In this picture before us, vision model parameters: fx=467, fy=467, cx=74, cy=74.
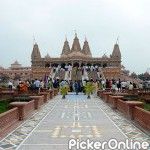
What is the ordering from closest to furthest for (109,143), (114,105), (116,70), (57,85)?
(109,143)
(114,105)
(57,85)
(116,70)

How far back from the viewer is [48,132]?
553 inches

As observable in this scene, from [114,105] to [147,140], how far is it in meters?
11.9

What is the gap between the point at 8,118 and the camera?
14.8 metres

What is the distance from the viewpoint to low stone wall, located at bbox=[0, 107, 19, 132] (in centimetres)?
1362

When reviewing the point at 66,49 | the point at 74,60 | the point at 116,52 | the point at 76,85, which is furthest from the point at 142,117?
the point at 66,49

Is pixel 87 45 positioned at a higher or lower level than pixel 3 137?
higher

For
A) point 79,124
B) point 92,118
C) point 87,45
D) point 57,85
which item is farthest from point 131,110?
point 87,45

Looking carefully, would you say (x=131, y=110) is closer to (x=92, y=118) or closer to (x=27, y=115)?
(x=92, y=118)

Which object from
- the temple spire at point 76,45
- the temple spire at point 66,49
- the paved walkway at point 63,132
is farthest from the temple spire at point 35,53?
the paved walkway at point 63,132

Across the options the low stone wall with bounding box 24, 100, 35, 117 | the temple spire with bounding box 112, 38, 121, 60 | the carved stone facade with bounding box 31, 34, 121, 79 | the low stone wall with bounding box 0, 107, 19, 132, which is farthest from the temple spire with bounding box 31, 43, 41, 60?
the low stone wall with bounding box 0, 107, 19, 132

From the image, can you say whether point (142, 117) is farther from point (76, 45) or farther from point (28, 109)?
point (76, 45)

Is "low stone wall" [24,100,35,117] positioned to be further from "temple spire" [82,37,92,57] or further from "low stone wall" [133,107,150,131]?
"temple spire" [82,37,92,57]

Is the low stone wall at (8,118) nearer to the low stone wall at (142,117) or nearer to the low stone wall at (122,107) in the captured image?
the low stone wall at (142,117)

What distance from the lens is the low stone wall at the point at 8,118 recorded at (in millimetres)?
13625
